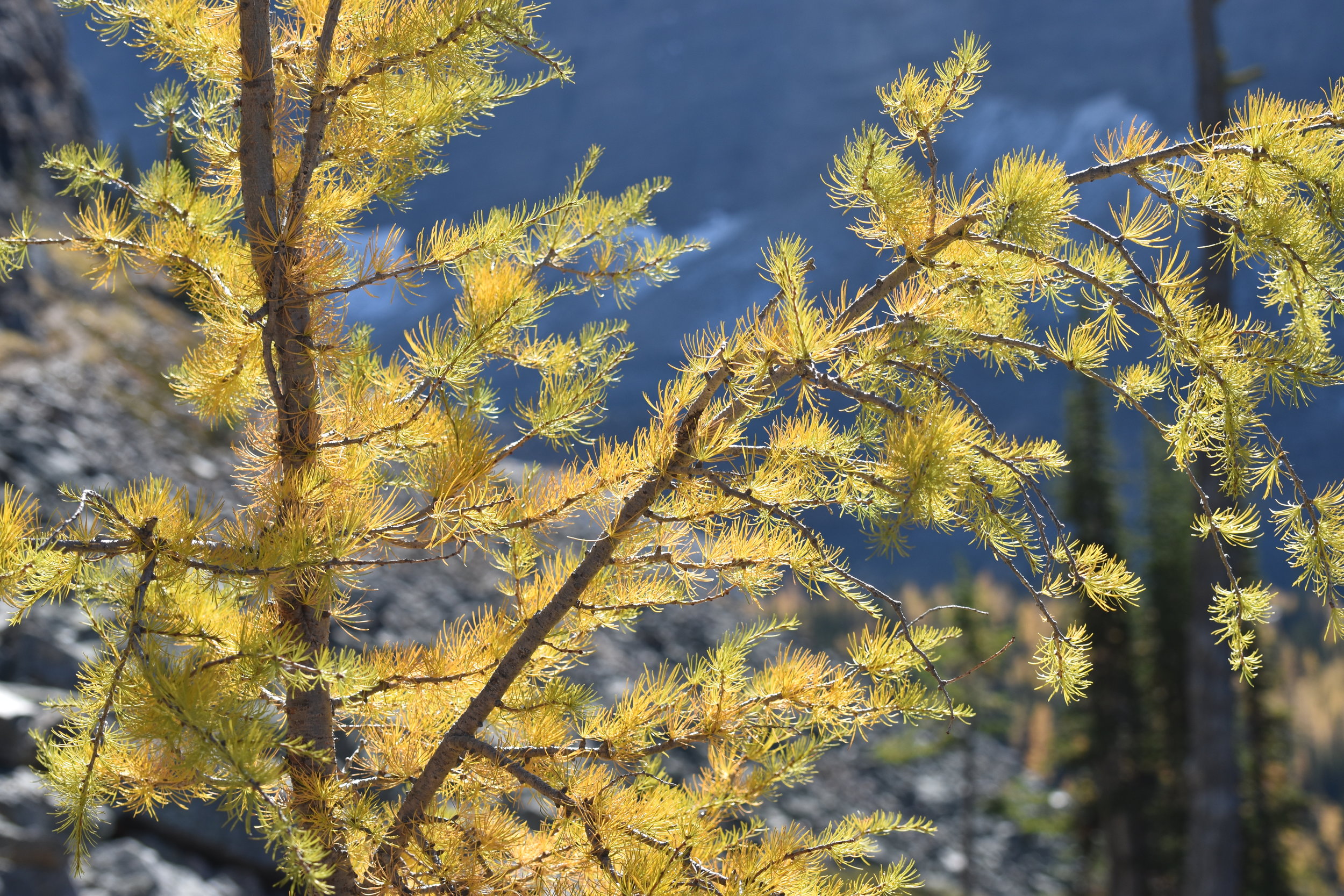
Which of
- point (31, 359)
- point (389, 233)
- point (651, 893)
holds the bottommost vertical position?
point (651, 893)

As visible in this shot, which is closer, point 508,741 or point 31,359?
point 508,741

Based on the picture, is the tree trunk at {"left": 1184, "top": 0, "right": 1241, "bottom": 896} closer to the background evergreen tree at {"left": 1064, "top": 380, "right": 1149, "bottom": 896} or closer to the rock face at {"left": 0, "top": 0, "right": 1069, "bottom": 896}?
the rock face at {"left": 0, "top": 0, "right": 1069, "bottom": 896}

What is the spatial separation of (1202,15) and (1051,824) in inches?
619

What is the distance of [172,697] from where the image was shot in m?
2.03

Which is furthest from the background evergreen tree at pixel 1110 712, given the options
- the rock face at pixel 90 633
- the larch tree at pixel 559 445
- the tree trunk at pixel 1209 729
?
the larch tree at pixel 559 445

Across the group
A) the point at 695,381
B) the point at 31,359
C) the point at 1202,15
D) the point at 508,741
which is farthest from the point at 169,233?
the point at 31,359

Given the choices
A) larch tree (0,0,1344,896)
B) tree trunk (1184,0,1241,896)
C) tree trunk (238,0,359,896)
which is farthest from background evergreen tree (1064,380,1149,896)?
tree trunk (238,0,359,896)

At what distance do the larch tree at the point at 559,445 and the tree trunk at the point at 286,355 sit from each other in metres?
0.01

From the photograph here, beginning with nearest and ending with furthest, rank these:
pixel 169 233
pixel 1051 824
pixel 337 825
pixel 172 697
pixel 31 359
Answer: pixel 172 697 → pixel 337 825 → pixel 169 233 → pixel 1051 824 → pixel 31 359

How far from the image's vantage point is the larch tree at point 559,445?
2127mm

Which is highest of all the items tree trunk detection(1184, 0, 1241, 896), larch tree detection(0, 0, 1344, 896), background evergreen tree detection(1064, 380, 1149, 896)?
background evergreen tree detection(1064, 380, 1149, 896)

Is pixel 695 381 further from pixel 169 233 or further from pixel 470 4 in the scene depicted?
pixel 169 233

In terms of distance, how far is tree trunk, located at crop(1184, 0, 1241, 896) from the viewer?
8992 millimetres

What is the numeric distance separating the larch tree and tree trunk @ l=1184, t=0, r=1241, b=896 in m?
7.59
